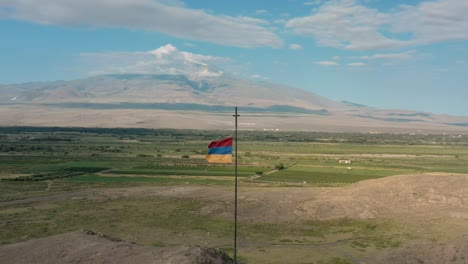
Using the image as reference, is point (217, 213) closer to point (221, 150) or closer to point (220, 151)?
point (220, 151)

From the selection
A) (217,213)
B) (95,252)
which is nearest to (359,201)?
(217,213)

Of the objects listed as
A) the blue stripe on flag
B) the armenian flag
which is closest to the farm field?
the armenian flag

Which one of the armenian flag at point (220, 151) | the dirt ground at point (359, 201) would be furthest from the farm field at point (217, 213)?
the armenian flag at point (220, 151)

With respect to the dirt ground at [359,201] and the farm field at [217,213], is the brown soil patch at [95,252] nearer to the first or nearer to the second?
the farm field at [217,213]

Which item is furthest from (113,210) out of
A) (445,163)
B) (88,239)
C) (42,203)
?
(445,163)

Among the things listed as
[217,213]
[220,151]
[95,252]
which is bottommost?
[217,213]

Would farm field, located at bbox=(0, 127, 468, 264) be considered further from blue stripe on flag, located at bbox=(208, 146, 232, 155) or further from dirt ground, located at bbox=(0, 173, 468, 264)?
blue stripe on flag, located at bbox=(208, 146, 232, 155)

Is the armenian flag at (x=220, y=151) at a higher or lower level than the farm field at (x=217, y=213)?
higher

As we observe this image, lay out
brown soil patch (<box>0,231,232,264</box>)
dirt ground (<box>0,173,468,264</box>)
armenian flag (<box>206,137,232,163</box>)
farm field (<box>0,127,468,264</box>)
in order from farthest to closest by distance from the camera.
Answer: dirt ground (<box>0,173,468,264</box>)
farm field (<box>0,127,468,264</box>)
armenian flag (<box>206,137,232,163</box>)
brown soil patch (<box>0,231,232,264</box>)

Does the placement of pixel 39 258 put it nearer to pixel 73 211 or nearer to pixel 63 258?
pixel 63 258
